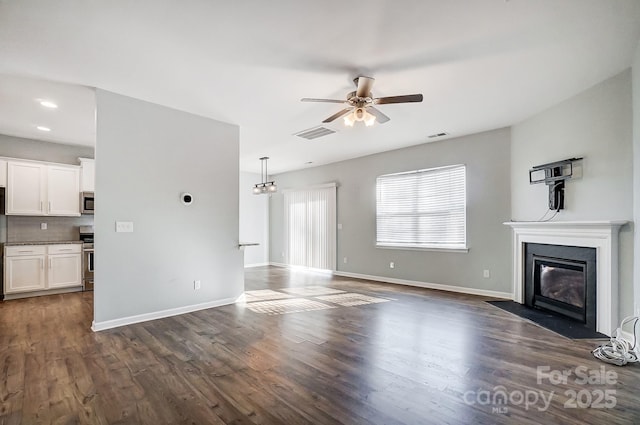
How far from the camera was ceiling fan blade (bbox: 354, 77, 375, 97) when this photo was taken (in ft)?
10.3

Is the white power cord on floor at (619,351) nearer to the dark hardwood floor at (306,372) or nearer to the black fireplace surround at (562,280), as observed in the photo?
the dark hardwood floor at (306,372)

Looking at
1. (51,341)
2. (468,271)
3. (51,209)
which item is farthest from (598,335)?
(51,209)

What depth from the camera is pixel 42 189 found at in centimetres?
547

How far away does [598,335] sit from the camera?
3.38 metres

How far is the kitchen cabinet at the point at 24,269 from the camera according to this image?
503cm

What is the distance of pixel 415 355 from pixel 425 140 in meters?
4.19

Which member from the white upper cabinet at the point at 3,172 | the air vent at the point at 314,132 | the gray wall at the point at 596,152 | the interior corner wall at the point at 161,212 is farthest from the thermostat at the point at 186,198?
the gray wall at the point at 596,152

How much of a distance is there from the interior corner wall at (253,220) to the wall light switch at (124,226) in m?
5.13

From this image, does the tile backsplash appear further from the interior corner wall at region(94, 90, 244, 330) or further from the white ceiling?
the interior corner wall at region(94, 90, 244, 330)

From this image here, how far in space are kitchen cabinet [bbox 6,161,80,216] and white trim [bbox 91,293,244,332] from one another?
3194 millimetres

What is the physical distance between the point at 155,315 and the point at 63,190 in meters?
3.52

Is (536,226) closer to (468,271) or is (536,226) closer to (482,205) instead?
(482,205)

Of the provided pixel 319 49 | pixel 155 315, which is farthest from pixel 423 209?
pixel 155 315

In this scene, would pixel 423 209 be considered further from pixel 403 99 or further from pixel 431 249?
pixel 403 99
